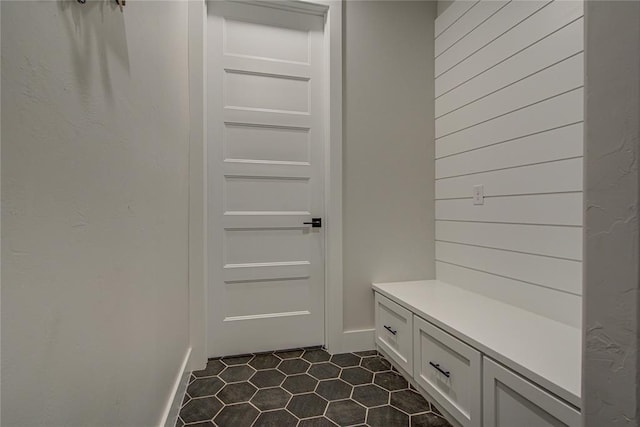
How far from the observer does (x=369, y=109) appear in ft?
7.32

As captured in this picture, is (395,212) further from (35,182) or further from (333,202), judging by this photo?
(35,182)

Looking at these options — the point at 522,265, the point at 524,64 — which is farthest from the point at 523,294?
the point at 524,64

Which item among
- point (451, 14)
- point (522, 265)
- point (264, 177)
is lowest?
point (522, 265)

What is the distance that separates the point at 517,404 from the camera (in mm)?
1085

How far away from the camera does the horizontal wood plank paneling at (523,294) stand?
4.49 feet

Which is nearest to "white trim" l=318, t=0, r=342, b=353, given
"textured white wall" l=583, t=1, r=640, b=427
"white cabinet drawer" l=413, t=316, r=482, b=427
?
"white cabinet drawer" l=413, t=316, r=482, b=427

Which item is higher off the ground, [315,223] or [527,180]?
[527,180]

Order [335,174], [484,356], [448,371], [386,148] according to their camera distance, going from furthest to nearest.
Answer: [386,148] < [335,174] < [448,371] < [484,356]

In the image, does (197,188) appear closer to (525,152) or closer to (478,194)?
(478,194)

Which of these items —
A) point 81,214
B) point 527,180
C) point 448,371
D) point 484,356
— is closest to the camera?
point 81,214

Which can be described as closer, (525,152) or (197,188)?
(525,152)

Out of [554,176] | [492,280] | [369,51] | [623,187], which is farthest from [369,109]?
[623,187]

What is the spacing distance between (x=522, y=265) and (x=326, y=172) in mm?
1297

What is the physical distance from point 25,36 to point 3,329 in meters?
0.44
